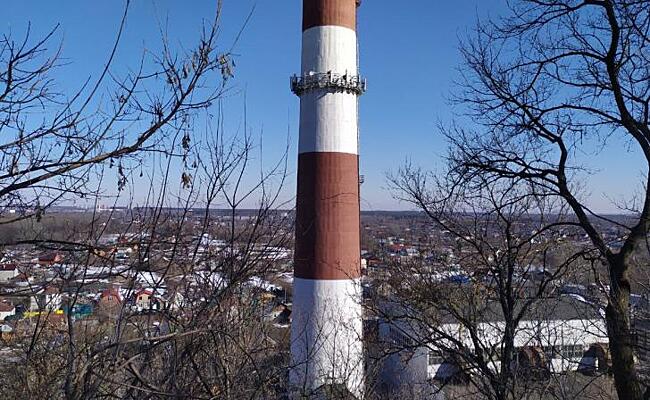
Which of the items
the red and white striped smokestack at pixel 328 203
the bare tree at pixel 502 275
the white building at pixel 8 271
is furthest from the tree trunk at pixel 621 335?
the red and white striped smokestack at pixel 328 203

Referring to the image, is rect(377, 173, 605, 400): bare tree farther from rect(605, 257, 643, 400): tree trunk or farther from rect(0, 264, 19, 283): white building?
rect(0, 264, 19, 283): white building

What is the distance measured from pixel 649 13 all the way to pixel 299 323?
295 inches

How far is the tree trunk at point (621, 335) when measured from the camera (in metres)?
3.95

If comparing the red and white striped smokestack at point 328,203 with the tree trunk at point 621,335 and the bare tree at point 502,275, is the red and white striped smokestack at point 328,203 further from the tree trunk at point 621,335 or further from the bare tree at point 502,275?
the tree trunk at point 621,335

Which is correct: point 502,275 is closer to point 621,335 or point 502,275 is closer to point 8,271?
point 621,335

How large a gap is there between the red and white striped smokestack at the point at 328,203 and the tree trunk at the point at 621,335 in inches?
215

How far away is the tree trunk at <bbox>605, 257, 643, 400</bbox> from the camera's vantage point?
395cm

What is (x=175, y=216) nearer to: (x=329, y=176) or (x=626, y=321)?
(x=626, y=321)

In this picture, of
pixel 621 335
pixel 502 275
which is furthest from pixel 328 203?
pixel 621 335

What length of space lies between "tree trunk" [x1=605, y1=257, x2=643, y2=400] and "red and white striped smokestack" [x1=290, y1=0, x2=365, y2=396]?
5464mm

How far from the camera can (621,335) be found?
3.99 m

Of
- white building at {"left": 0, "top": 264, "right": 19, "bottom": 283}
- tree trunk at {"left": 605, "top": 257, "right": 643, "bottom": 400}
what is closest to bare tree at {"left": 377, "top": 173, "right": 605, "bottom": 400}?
tree trunk at {"left": 605, "top": 257, "right": 643, "bottom": 400}

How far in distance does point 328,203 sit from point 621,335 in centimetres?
590

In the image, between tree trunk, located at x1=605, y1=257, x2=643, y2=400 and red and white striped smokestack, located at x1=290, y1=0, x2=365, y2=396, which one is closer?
tree trunk, located at x1=605, y1=257, x2=643, y2=400
